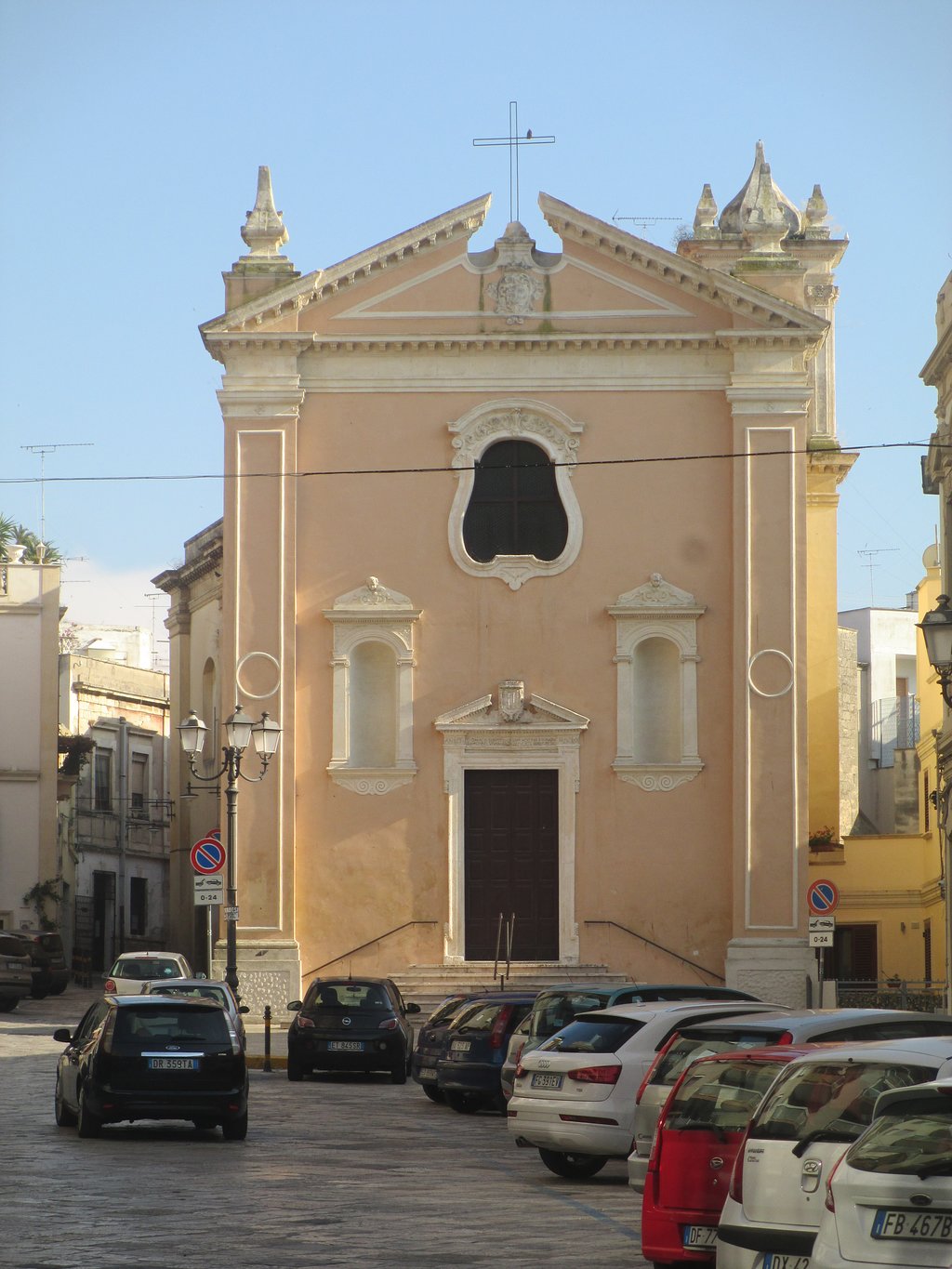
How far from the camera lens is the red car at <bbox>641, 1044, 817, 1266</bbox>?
11.1 metres

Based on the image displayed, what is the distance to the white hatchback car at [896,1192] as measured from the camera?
26.0 ft

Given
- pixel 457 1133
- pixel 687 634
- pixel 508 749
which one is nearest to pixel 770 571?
pixel 687 634

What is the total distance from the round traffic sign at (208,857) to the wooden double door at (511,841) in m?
6.93

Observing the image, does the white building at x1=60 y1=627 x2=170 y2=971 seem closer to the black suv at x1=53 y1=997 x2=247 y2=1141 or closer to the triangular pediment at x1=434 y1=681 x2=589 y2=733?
the triangular pediment at x1=434 y1=681 x2=589 y2=733

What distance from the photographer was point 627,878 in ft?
112

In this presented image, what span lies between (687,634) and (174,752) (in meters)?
21.1

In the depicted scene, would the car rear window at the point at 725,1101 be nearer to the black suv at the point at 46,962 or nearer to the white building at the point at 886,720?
the black suv at the point at 46,962

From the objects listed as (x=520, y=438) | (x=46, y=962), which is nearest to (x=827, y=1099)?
(x=520, y=438)

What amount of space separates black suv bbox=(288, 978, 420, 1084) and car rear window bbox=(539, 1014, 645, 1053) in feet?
32.8

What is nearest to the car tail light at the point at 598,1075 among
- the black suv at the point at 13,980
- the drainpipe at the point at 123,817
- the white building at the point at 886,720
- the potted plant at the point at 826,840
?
the black suv at the point at 13,980

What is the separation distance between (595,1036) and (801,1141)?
257 inches

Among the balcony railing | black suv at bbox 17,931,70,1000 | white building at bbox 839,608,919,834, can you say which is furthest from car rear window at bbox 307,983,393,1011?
the balcony railing

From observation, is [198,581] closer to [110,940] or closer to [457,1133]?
[110,940]

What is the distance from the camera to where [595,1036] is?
16.0m
